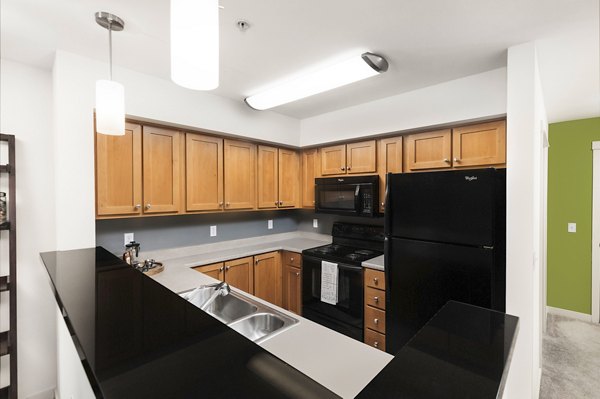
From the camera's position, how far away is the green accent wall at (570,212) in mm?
3334

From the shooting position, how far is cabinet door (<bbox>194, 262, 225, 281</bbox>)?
2.60 meters

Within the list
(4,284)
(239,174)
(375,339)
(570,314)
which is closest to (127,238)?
(4,284)

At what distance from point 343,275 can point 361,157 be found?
1237 mm

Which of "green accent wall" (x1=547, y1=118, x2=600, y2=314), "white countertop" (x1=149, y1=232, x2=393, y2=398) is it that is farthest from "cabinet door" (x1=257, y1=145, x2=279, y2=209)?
"green accent wall" (x1=547, y1=118, x2=600, y2=314)

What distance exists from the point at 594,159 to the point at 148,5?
464 centimetres

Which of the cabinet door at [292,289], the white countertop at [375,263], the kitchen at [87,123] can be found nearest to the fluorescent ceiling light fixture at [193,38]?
the kitchen at [87,123]

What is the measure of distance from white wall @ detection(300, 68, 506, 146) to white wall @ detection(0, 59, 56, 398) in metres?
2.46

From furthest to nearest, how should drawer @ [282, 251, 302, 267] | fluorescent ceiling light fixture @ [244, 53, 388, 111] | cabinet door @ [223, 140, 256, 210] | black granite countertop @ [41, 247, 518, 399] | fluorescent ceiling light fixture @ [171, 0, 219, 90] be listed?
drawer @ [282, 251, 302, 267] < cabinet door @ [223, 140, 256, 210] < fluorescent ceiling light fixture @ [244, 53, 388, 111] < fluorescent ceiling light fixture @ [171, 0, 219, 90] < black granite countertop @ [41, 247, 518, 399]

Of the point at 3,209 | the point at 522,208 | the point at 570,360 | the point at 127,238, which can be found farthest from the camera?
the point at 570,360

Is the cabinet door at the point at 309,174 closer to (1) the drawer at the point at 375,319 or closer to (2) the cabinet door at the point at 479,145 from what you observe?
(1) the drawer at the point at 375,319

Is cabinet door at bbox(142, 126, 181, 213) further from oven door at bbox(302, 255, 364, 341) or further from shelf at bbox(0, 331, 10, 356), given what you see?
oven door at bbox(302, 255, 364, 341)

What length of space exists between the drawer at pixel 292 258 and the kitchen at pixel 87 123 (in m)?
1.50

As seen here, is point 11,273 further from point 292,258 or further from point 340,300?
point 340,300

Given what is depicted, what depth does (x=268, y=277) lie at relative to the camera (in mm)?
3104
